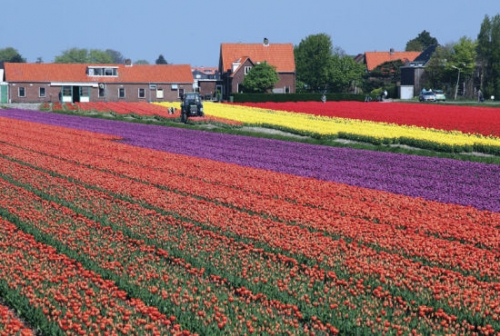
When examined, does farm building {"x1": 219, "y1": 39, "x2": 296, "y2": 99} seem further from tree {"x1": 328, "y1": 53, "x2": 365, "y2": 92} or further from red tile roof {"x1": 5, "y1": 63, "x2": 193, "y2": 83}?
tree {"x1": 328, "y1": 53, "x2": 365, "y2": 92}

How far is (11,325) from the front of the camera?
877 cm

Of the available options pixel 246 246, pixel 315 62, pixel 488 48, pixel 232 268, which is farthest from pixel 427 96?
pixel 232 268

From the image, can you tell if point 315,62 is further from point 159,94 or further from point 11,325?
point 11,325

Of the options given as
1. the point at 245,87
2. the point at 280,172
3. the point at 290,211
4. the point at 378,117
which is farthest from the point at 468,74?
the point at 290,211

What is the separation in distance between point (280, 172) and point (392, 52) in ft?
433

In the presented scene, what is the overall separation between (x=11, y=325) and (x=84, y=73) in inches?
3856

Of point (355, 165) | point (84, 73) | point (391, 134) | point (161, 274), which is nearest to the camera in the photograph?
point (161, 274)

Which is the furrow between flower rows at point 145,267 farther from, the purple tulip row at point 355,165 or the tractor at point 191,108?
the tractor at point 191,108

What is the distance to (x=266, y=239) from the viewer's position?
13.5m

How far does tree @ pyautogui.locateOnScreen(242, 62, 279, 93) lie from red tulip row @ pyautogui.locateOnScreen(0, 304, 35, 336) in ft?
314

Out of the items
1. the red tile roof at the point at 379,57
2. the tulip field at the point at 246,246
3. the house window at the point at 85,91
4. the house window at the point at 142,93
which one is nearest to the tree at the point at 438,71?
the red tile roof at the point at 379,57

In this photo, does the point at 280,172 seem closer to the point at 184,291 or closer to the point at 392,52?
the point at 184,291

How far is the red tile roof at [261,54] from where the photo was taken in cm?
11375

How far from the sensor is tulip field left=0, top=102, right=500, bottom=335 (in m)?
9.47
